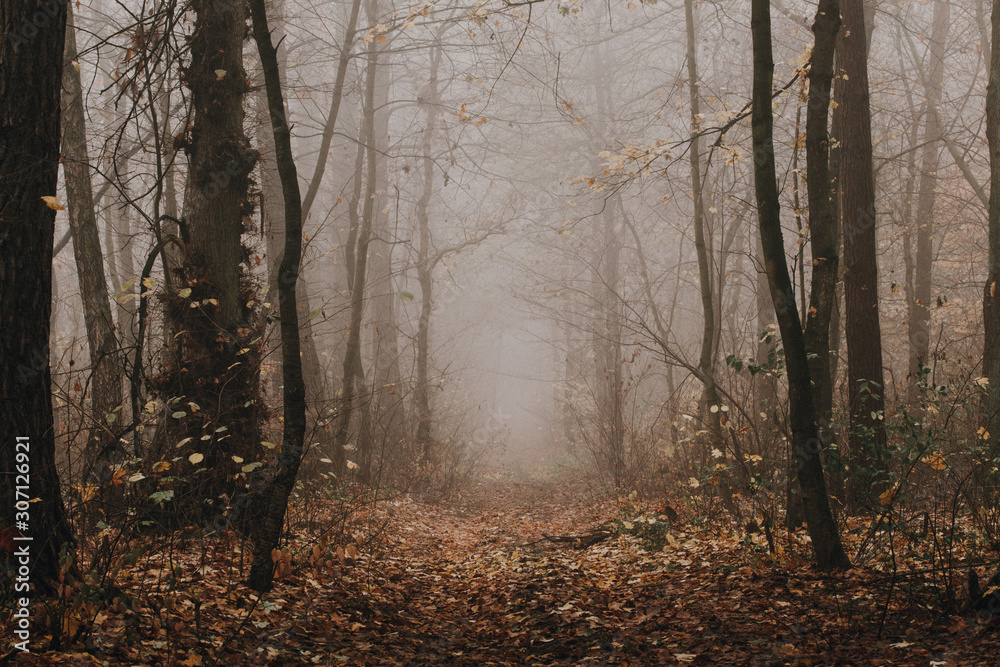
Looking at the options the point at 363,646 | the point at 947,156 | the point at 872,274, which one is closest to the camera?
the point at 363,646

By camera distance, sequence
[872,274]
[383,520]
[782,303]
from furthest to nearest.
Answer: [383,520] → [872,274] → [782,303]

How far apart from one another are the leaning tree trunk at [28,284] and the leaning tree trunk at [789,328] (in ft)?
14.6

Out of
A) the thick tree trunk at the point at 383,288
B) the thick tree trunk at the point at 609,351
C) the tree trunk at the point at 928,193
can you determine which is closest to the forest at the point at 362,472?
the thick tree trunk at the point at 609,351

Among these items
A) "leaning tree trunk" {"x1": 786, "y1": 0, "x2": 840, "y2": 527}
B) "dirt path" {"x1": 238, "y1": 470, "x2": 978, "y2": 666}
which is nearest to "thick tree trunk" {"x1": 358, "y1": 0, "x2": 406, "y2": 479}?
"dirt path" {"x1": 238, "y1": 470, "x2": 978, "y2": 666}

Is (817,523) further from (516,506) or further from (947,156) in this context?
(947,156)

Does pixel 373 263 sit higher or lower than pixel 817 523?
higher

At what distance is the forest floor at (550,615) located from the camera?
3.35 meters

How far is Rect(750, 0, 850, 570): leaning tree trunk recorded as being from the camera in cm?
436

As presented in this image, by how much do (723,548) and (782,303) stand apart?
2450mm

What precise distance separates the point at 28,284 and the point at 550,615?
3.90 metres

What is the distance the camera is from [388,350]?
15508 mm

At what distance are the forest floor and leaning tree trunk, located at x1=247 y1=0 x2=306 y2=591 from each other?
30 cm

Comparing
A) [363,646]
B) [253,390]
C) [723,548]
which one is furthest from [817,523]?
[253,390]

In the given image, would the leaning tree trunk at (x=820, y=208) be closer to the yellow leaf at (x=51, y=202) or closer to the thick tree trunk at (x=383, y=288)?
the yellow leaf at (x=51, y=202)
